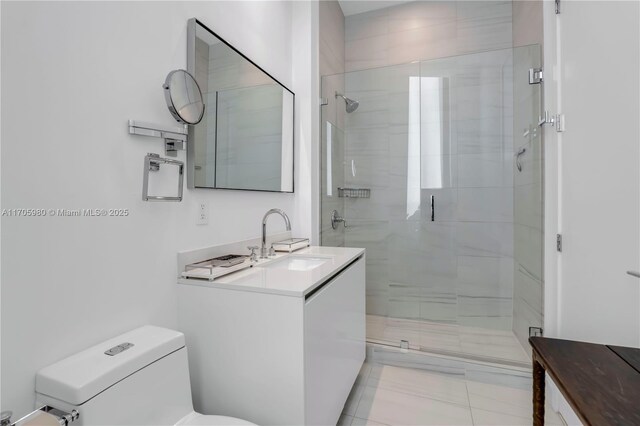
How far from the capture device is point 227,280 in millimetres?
1190

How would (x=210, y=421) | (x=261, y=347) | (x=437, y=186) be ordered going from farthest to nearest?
(x=437, y=186)
(x=261, y=347)
(x=210, y=421)

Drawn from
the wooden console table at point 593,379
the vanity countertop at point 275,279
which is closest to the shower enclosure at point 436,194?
the vanity countertop at point 275,279

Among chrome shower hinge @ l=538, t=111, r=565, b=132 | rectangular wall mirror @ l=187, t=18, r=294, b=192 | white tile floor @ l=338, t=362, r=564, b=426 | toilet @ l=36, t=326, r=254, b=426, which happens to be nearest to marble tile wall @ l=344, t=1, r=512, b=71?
chrome shower hinge @ l=538, t=111, r=565, b=132

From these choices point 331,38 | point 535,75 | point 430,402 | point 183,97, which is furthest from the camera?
point 331,38

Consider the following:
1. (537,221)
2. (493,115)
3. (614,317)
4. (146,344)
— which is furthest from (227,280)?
(493,115)

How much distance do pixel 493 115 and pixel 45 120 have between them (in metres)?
2.66

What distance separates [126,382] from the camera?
32.7 inches

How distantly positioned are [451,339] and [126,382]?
2.12 metres

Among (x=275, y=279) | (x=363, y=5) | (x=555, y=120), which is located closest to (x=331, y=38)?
(x=363, y=5)

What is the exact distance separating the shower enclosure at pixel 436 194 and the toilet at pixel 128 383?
155cm

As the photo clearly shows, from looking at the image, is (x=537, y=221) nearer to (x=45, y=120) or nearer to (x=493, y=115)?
(x=493, y=115)

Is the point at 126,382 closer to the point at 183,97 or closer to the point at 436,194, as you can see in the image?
the point at 183,97

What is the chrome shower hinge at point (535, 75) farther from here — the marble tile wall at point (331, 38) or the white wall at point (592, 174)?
the marble tile wall at point (331, 38)

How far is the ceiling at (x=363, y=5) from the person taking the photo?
9.62 ft
